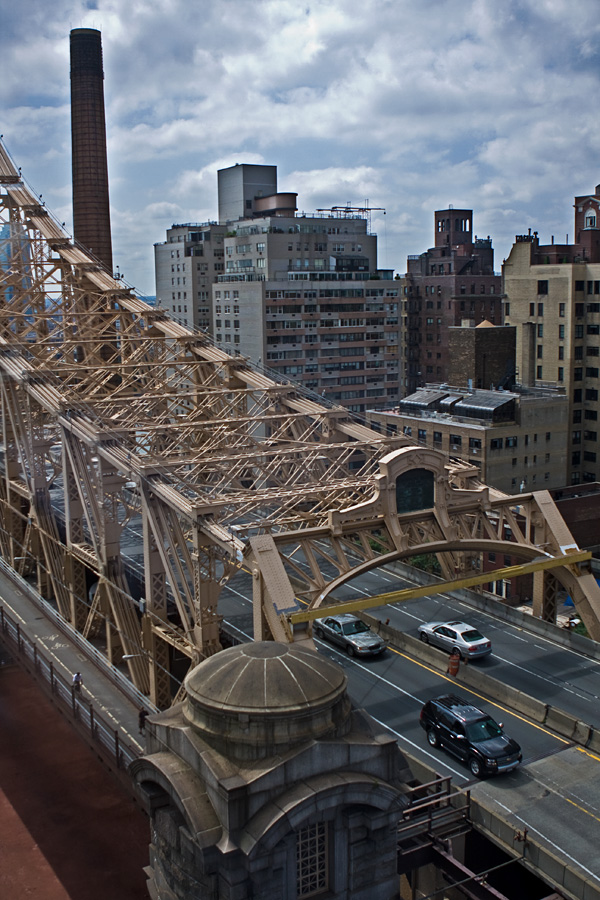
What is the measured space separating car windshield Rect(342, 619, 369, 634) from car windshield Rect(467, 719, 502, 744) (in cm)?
1203

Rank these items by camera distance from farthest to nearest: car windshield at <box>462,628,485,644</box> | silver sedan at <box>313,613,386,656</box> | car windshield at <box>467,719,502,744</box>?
silver sedan at <box>313,613,386,656</box> → car windshield at <box>462,628,485,644</box> → car windshield at <box>467,719,502,744</box>

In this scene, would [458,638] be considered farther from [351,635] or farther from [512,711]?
[512,711]

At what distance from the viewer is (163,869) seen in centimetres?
2050

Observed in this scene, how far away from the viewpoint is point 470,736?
3309 centimetres

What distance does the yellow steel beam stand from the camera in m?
36.9

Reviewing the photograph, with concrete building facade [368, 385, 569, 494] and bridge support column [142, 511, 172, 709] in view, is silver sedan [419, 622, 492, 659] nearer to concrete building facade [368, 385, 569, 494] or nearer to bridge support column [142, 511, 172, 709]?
bridge support column [142, 511, 172, 709]

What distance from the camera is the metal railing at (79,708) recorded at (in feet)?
99.1

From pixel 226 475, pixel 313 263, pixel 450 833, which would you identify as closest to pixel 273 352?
pixel 313 263

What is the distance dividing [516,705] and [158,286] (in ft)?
397

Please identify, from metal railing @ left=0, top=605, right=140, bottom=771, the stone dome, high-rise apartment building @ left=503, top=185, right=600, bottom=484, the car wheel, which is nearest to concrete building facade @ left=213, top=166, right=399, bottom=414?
high-rise apartment building @ left=503, top=185, right=600, bottom=484

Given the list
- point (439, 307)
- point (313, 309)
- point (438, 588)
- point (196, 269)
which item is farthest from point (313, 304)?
point (438, 588)

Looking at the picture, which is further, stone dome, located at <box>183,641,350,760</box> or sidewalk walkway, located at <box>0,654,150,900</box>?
sidewalk walkway, located at <box>0,654,150,900</box>

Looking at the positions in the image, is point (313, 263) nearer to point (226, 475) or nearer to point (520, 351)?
point (520, 351)

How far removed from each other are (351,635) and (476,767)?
1271 cm
